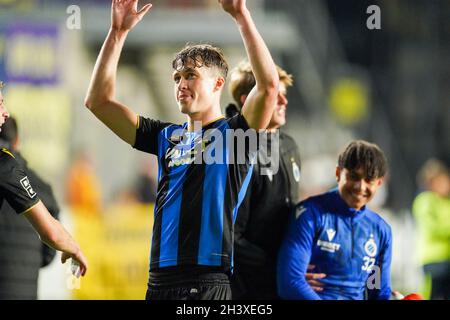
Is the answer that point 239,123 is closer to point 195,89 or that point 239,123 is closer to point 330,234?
point 195,89

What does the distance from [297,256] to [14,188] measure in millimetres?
1605

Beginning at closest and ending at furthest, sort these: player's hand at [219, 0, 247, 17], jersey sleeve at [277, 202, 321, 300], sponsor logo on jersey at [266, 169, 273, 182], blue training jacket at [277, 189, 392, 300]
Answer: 1. player's hand at [219, 0, 247, 17]
2. jersey sleeve at [277, 202, 321, 300]
3. blue training jacket at [277, 189, 392, 300]
4. sponsor logo on jersey at [266, 169, 273, 182]

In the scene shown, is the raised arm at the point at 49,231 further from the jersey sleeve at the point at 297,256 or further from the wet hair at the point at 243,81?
the wet hair at the point at 243,81

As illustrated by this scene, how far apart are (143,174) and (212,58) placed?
1026 cm

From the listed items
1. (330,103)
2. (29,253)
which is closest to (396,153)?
(330,103)

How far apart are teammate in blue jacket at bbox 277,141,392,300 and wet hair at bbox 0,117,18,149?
1.93 metres

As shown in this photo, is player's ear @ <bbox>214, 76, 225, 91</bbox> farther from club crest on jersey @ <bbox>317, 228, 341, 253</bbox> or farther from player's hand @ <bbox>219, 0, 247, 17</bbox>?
club crest on jersey @ <bbox>317, 228, 341, 253</bbox>

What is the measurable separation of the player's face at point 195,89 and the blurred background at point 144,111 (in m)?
1.47

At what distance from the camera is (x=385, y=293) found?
554cm

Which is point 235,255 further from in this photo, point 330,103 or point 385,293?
point 330,103

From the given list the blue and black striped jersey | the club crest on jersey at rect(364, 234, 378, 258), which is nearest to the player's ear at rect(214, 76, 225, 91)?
the blue and black striped jersey

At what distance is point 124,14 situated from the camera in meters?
4.71

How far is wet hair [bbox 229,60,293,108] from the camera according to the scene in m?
5.69

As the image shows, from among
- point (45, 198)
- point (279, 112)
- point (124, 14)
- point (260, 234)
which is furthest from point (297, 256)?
point (45, 198)
